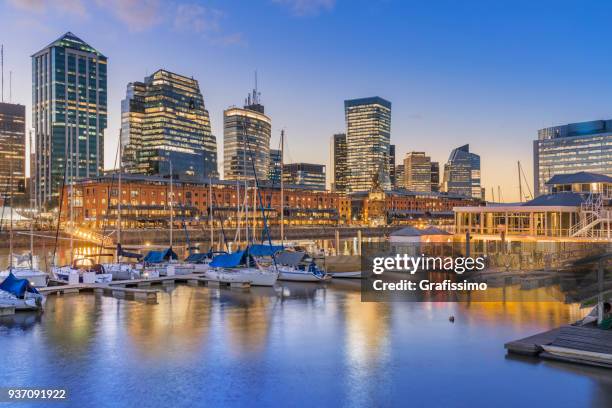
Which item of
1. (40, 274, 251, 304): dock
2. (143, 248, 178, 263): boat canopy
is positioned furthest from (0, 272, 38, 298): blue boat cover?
(143, 248, 178, 263): boat canopy

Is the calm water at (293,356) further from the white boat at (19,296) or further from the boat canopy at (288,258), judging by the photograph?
the boat canopy at (288,258)

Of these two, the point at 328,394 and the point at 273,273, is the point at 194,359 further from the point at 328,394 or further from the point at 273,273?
the point at 273,273

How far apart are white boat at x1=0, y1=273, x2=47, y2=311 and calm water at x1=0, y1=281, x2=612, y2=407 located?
1.17m

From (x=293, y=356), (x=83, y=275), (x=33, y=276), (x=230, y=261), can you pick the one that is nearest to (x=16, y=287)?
(x=33, y=276)

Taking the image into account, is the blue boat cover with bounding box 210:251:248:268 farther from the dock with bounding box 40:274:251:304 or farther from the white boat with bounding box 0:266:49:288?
the white boat with bounding box 0:266:49:288

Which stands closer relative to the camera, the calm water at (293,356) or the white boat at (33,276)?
the calm water at (293,356)

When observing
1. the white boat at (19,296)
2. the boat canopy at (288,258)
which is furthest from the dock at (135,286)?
the boat canopy at (288,258)

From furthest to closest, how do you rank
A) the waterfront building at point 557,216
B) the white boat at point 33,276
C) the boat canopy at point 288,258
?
the boat canopy at point 288,258 < the waterfront building at point 557,216 < the white boat at point 33,276

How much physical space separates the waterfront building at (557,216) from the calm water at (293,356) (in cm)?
1830

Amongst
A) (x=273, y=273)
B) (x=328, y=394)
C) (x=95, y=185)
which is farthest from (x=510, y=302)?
(x=95, y=185)

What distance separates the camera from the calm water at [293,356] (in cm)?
2155

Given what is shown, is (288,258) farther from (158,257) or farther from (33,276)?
(33,276)

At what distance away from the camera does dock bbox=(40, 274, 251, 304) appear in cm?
4591

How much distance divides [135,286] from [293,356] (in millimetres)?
30788
